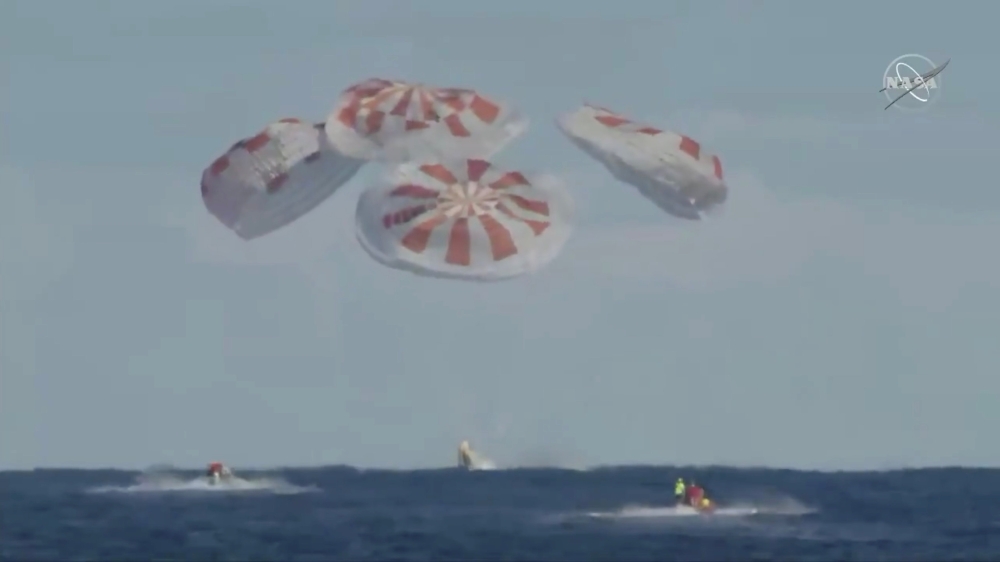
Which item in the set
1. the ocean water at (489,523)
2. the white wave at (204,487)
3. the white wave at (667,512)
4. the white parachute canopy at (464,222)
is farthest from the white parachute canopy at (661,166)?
the white wave at (204,487)

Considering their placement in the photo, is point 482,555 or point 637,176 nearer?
point 637,176

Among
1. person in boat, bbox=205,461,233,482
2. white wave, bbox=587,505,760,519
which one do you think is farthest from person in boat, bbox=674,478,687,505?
person in boat, bbox=205,461,233,482

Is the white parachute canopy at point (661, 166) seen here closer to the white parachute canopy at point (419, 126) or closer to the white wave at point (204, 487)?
the white parachute canopy at point (419, 126)

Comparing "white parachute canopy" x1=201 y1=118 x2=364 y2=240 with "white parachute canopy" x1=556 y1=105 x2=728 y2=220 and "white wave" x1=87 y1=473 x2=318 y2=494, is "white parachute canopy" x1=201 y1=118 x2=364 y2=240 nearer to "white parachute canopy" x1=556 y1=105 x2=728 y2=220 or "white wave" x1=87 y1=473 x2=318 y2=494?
"white parachute canopy" x1=556 y1=105 x2=728 y2=220

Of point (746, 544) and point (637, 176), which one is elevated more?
point (637, 176)

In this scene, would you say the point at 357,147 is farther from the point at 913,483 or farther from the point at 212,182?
the point at 913,483

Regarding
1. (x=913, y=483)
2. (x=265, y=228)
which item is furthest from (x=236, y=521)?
(x=913, y=483)
